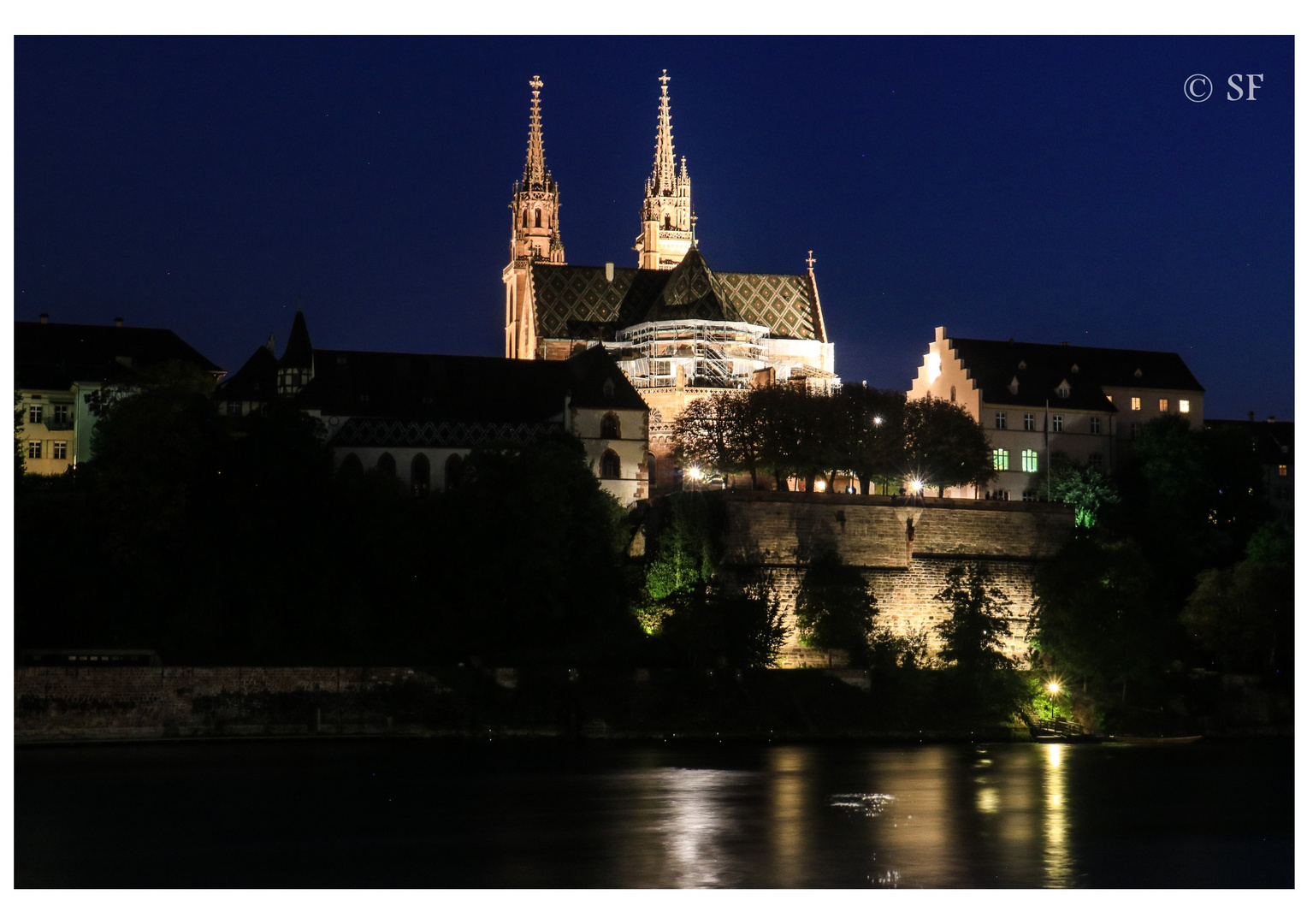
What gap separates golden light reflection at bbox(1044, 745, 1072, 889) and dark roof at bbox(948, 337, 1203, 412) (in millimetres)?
27241

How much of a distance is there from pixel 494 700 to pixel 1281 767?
22119 mm

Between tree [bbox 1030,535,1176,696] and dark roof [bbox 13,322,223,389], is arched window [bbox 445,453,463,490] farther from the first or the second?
tree [bbox 1030,535,1176,696]

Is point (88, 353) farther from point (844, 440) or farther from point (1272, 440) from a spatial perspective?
point (1272, 440)

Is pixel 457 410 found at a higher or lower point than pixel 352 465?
higher

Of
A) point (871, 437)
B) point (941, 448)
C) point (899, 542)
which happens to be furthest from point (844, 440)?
point (899, 542)

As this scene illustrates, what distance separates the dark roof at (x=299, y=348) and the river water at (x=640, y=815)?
32.0 metres

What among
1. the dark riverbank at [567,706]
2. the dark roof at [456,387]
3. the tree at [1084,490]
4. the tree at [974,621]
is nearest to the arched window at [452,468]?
the dark roof at [456,387]

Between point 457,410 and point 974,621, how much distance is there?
79.1ft

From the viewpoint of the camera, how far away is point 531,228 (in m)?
118

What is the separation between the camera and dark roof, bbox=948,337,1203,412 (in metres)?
78.2

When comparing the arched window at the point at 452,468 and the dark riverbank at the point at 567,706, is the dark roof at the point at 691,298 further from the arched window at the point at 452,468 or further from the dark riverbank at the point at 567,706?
the dark riverbank at the point at 567,706

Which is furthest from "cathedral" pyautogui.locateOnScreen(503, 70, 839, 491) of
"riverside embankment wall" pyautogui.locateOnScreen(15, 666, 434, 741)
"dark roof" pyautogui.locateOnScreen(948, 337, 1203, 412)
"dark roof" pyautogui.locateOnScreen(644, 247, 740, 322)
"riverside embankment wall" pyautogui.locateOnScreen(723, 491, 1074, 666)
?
"riverside embankment wall" pyautogui.locateOnScreen(15, 666, 434, 741)

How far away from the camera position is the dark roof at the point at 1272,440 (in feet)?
297

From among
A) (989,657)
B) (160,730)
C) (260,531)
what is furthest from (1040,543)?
(160,730)
